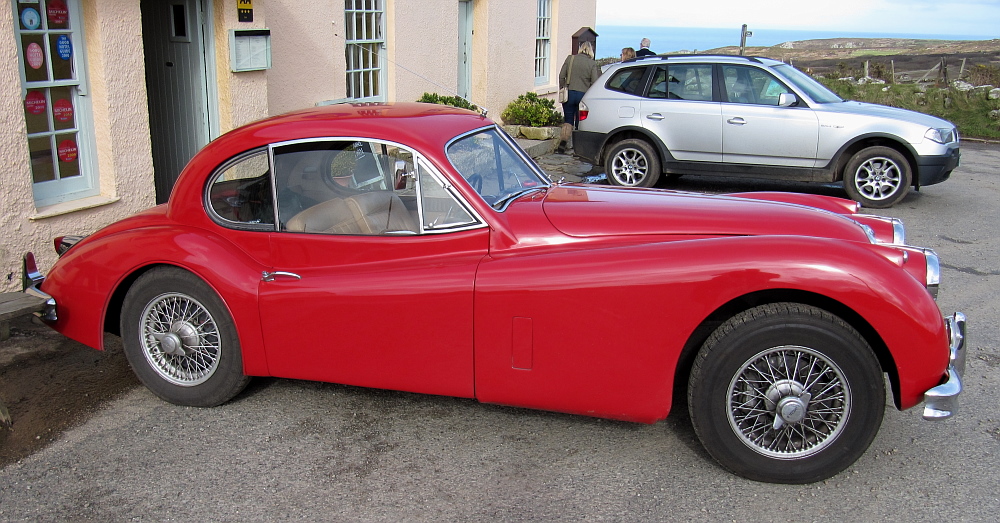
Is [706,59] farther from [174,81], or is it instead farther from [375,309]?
[375,309]

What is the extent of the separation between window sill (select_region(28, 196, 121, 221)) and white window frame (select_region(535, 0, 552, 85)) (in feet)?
34.4

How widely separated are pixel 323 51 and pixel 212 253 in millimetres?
5674

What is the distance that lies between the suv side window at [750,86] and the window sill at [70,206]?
6.92 meters

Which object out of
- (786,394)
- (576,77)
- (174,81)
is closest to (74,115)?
(174,81)

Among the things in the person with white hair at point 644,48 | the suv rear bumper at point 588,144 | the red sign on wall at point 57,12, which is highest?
the person with white hair at point 644,48

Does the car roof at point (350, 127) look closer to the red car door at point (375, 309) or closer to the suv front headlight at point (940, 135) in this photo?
the red car door at point (375, 309)

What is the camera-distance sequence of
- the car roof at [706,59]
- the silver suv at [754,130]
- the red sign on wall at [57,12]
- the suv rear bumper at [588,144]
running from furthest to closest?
the suv rear bumper at [588,144] < the car roof at [706,59] < the silver suv at [754,130] < the red sign on wall at [57,12]

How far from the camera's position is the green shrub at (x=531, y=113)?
539 inches

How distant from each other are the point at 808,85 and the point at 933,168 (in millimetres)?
1717

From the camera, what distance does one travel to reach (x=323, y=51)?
9203 millimetres

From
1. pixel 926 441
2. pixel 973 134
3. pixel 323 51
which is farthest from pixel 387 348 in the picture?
pixel 973 134

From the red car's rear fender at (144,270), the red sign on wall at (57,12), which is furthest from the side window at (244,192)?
the red sign on wall at (57,12)

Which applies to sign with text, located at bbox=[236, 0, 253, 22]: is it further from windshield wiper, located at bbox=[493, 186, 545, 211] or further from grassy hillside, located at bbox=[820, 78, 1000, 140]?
grassy hillside, located at bbox=[820, 78, 1000, 140]

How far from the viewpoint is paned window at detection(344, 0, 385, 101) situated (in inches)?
388
